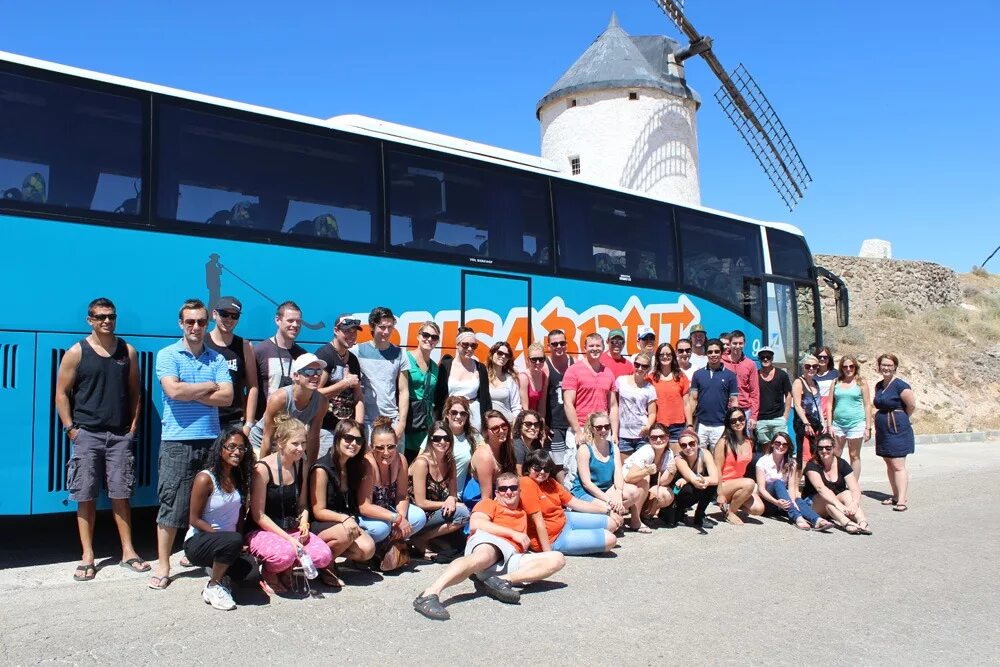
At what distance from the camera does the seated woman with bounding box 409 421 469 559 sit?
6.46 m

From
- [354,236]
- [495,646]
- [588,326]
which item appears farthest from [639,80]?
[495,646]

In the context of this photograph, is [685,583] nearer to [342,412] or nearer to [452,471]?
[452,471]

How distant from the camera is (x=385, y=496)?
6164mm

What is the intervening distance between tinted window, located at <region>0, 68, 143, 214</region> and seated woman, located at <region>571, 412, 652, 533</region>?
4.36 meters

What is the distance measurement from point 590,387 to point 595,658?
4212mm

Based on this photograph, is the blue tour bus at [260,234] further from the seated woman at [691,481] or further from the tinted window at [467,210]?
the seated woman at [691,481]

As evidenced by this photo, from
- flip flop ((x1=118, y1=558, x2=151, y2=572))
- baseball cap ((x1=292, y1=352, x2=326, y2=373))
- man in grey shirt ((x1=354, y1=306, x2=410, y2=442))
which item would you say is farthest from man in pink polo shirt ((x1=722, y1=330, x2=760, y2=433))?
flip flop ((x1=118, y1=558, x2=151, y2=572))

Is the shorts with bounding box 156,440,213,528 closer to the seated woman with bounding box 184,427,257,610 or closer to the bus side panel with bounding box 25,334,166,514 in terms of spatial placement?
the seated woman with bounding box 184,427,257,610

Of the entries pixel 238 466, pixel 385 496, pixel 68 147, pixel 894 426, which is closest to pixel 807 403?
pixel 894 426

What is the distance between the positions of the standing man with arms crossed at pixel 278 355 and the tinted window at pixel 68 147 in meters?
1.39

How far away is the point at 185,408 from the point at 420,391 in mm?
2240

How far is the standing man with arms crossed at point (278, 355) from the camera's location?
6.58 metres

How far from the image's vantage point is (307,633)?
15.4ft

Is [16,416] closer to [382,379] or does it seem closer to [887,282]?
[382,379]
